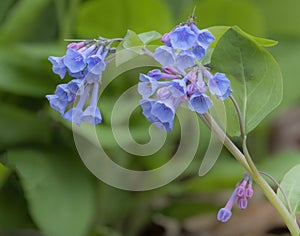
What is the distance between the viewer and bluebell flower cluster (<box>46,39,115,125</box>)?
801mm

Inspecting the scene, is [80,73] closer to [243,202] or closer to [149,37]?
[149,37]

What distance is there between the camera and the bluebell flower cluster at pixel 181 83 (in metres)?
0.76

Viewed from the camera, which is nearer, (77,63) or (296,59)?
(77,63)

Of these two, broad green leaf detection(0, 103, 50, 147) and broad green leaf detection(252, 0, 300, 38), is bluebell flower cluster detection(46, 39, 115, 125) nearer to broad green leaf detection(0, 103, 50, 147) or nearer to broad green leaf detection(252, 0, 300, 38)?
broad green leaf detection(0, 103, 50, 147)

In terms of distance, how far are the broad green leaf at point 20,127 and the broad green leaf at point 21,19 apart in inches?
6.9

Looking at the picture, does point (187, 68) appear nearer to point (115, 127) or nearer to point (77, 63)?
point (77, 63)

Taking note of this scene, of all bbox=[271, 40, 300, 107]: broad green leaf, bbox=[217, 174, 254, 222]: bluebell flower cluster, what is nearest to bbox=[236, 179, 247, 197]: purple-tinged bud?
bbox=[217, 174, 254, 222]: bluebell flower cluster

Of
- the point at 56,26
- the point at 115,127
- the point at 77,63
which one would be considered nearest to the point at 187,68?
the point at 77,63

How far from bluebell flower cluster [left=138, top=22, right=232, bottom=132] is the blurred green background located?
540 millimetres

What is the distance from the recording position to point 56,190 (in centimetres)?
138

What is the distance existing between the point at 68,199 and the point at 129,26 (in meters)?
0.42

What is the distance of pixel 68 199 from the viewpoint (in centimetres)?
140

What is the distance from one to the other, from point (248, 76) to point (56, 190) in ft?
Result: 2.04

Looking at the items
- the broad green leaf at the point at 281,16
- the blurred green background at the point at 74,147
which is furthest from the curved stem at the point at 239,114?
the broad green leaf at the point at 281,16
